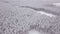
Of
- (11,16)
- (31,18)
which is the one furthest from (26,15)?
(11,16)

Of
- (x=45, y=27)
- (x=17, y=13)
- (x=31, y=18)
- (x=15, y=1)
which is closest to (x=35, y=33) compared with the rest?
(x=45, y=27)

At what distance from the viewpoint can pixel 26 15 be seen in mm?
1258

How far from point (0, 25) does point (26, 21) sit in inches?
14.1

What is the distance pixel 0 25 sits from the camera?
1.03m

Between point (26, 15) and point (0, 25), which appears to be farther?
point (26, 15)

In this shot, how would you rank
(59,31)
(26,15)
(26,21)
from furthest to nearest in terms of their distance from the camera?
(26,15)
(26,21)
(59,31)

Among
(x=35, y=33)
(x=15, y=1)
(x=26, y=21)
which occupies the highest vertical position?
(x=15, y=1)

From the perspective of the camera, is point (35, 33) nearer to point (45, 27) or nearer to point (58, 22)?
point (45, 27)

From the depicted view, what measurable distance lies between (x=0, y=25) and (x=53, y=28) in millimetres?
710

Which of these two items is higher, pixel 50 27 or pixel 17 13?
pixel 17 13

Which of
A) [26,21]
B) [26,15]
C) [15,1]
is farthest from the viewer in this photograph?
[15,1]

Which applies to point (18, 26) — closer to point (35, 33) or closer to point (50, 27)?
point (35, 33)

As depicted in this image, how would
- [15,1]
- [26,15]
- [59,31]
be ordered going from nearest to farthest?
[59,31] → [26,15] → [15,1]

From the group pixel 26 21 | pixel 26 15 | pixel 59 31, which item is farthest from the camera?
pixel 26 15
